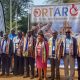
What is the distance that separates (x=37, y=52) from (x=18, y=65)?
2106 millimetres

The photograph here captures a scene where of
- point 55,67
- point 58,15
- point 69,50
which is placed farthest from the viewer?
point 58,15

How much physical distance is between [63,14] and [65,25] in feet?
1.83

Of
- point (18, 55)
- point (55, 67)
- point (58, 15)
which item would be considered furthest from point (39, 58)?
point (58, 15)

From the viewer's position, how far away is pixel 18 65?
15781 millimetres

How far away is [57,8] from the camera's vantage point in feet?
52.3

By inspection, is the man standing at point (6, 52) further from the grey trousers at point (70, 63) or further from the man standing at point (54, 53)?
the grey trousers at point (70, 63)

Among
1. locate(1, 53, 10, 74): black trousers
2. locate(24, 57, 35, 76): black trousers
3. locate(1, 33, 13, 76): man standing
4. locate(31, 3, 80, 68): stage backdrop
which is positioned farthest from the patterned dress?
Result: locate(31, 3, 80, 68): stage backdrop

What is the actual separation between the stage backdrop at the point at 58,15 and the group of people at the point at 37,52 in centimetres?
85

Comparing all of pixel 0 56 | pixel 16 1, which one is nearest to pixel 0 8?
pixel 0 56

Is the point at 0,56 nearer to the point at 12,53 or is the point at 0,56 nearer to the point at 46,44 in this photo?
the point at 12,53

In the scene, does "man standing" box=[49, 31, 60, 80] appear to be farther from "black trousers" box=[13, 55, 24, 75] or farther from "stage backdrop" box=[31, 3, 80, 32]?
"stage backdrop" box=[31, 3, 80, 32]

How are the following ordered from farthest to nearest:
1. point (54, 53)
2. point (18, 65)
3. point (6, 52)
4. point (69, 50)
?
point (18, 65), point (6, 52), point (54, 53), point (69, 50)

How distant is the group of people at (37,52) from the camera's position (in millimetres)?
13633

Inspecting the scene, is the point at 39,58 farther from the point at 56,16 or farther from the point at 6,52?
the point at 56,16
